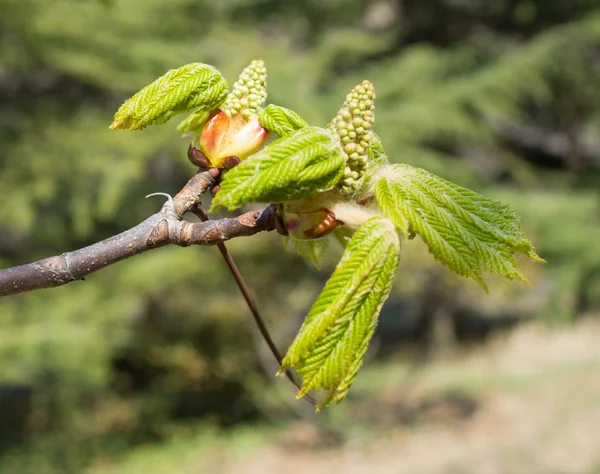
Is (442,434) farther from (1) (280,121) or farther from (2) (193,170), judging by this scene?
(1) (280,121)

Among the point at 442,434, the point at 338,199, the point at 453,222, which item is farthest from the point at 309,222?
the point at 442,434

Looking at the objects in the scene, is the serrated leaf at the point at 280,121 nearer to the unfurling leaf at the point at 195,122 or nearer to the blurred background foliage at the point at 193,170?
the unfurling leaf at the point at 195,122

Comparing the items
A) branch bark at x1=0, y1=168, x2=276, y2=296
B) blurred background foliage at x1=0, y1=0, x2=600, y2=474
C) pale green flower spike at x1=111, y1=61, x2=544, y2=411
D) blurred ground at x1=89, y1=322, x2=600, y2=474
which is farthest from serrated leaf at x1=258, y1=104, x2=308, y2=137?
blurred ground at x1=89, y1=322, x2=600, y2=474

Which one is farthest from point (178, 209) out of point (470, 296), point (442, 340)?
point (470, 296)

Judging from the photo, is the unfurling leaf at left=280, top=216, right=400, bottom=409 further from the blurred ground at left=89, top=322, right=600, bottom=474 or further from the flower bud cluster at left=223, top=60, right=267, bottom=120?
the blurred ground at left=89, top=322, right=600, bottom=474

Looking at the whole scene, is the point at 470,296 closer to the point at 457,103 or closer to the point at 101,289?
the point at 457,103

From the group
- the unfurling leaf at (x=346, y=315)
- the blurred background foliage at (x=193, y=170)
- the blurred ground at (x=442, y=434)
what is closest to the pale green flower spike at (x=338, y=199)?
the unfurling leaf at (x=346, y=315)
